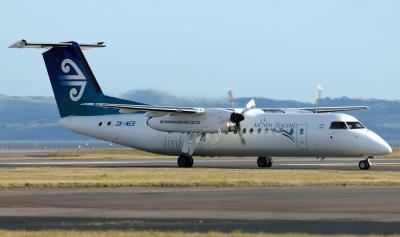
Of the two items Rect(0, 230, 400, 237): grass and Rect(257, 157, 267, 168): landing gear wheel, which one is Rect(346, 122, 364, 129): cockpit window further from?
Rect(0, 230, 400, 237): grass

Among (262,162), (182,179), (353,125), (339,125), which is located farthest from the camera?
(262,162)

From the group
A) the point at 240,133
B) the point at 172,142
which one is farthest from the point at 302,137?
the point at 172,142

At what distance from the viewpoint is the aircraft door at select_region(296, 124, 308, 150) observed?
5097 cm

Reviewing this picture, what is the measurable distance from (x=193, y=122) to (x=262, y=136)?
159 inches

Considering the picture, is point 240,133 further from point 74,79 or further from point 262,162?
point 74,79

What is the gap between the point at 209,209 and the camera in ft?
82.1

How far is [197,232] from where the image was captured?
19.5 meters

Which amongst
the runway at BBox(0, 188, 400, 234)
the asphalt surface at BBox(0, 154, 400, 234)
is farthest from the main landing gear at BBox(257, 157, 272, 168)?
the runway at BBox(0, 188, 400, 234)

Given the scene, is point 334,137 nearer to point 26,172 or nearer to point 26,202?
point 26,172

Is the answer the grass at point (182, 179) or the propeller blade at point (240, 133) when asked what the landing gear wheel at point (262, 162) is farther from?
the grass at point (182, 179)

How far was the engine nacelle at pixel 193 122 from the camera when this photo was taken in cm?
5278

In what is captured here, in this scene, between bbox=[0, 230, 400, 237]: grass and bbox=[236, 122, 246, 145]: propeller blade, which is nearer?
bbox=[0, 230, 400, 237]: grass

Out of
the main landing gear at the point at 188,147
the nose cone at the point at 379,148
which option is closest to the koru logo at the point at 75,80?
the main landing gear at the point at 188,147

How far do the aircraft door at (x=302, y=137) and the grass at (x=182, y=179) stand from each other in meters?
6.46
